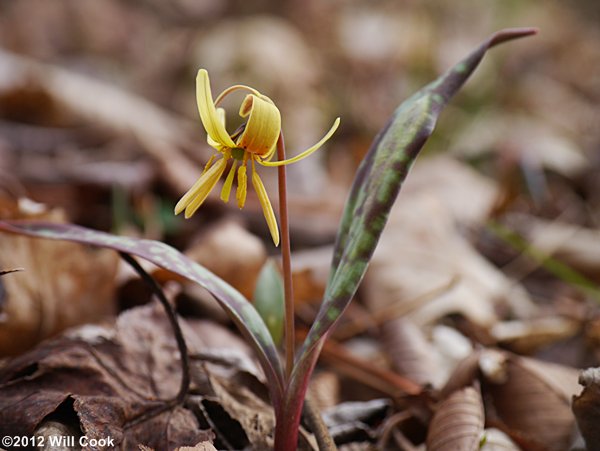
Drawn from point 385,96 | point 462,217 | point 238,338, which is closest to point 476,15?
point 385,96

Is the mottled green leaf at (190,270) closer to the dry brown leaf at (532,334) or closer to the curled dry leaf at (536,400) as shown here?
the curled dry leaf at (536,400)

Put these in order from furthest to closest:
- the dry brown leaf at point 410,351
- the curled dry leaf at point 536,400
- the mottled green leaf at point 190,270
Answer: the dry brown leaf at point 410,351
the curled dry leaf at point 536,400
the mottled green leaf at point 190,270

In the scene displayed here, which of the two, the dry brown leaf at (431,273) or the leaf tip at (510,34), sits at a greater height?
the leaf tip at (510,34)

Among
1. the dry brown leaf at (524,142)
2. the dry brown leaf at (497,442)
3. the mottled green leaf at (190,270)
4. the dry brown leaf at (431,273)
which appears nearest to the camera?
the mottled green leaf at (190,270)

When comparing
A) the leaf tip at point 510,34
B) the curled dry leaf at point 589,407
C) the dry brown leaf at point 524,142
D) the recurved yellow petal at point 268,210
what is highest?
the leaf tip at point 510,34

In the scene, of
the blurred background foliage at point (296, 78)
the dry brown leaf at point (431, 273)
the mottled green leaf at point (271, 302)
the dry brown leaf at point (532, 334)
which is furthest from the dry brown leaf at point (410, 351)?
the blurred background foliage at point (296, 78)

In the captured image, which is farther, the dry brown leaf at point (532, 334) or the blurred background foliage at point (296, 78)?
the blurred background foliage at point (296, 78)

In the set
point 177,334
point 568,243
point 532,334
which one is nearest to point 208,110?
point 177,334

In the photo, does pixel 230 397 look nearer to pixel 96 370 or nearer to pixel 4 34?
pixel 96 370
